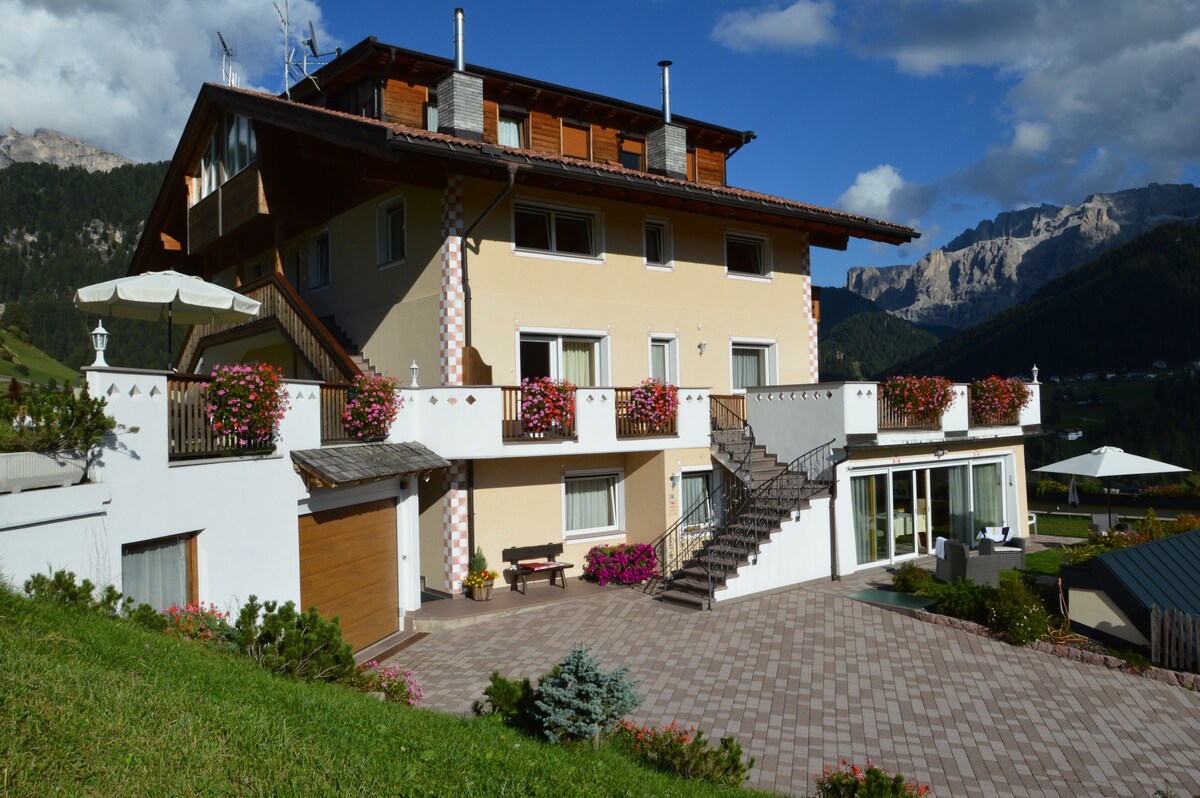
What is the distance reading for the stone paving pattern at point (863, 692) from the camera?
8.64m

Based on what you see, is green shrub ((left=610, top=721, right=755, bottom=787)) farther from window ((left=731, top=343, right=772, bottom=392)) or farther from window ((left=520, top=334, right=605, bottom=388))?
window ((left=731, top=343, right=772, bottom=392))

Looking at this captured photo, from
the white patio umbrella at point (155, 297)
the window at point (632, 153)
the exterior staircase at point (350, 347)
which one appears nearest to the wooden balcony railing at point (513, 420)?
the exterior staircase at point (350, 347)

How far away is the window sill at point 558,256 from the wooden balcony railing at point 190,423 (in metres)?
8.66

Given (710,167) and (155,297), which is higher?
(710,167)

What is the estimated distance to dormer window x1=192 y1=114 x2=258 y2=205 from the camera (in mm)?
19219

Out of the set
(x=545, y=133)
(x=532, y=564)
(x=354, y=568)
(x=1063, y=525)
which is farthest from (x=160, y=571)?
(x=1063, y=525)

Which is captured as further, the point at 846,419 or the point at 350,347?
the point at 350,347

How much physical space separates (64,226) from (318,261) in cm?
15516

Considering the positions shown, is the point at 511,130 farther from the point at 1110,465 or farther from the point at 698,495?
the point at 1110,465

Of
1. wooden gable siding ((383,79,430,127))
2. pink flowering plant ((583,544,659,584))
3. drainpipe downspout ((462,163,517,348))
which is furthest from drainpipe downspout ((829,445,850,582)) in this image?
wooden gable siding ((383,79,430,127))

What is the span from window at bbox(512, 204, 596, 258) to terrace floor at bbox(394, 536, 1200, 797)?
747 centimetres

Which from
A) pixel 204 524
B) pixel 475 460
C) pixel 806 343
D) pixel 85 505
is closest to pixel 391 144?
pixel 475 460

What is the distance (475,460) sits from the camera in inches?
650

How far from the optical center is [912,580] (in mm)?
16391
